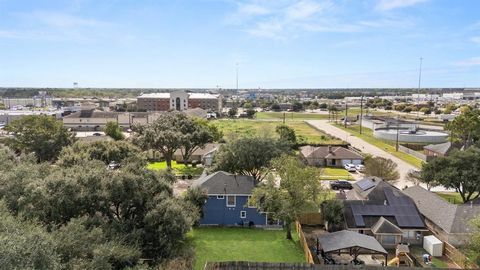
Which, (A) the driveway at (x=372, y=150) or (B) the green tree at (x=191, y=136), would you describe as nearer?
(A) the driveway at (x=372, y=150)

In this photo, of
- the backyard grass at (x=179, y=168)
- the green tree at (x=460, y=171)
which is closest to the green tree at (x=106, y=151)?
the backyard grass at (x=179, y=168)

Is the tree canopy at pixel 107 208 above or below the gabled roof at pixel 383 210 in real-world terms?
above

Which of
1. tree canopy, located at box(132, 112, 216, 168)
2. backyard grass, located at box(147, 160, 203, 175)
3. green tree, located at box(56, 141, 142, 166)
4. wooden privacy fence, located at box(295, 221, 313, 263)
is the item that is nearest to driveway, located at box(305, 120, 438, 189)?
wooden privacy fence, located at box(295, 221, 313, 263)

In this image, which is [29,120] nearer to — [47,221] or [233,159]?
[233,159]

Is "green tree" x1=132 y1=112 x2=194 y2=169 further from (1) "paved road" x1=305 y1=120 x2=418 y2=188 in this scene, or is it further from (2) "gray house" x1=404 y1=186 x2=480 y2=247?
(2) "gray house" x1=404 y1=186 x2=480 y2=247

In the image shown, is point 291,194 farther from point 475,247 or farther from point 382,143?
point 382,143

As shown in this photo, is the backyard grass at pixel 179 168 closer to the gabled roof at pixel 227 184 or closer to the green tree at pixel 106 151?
the green tree at pixel 106 151

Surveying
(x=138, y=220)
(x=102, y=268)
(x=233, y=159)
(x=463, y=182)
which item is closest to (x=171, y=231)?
(x=138, y=220)
